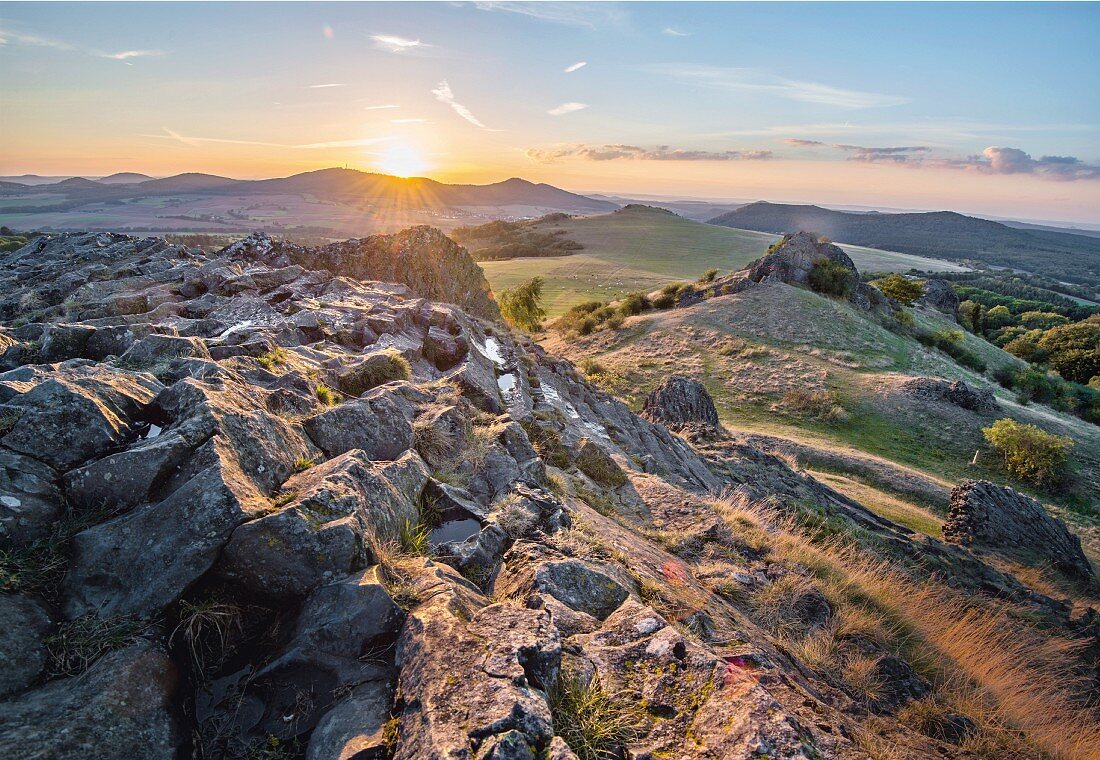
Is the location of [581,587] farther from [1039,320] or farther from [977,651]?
[1039,320]

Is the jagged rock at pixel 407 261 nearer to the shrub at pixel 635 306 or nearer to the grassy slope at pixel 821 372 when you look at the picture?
the grassy slope at pixel 821 372

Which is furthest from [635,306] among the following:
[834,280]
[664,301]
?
[834,280]

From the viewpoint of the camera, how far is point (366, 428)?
8.77 metres

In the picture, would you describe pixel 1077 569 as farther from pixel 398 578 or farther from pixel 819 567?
pixel 398 578

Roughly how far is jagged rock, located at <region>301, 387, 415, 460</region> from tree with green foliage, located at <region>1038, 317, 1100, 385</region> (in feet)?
278

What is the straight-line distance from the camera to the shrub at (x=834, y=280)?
6075cm

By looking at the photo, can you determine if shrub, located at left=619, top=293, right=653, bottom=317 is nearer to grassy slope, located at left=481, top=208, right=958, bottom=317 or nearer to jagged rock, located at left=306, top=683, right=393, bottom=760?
grassy slope, located at left=481, top=208, right=958, bottom=317

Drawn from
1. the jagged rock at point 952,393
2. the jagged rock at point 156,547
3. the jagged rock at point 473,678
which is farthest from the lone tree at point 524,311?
the jagged rock at point 473,678

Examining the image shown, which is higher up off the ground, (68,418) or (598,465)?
(68,418)

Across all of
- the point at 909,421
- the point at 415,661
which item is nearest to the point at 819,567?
the point at 415,661

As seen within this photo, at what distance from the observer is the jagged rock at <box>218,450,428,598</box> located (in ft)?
16.7

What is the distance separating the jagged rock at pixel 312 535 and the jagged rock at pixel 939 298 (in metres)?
94.3

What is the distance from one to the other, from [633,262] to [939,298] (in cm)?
7679

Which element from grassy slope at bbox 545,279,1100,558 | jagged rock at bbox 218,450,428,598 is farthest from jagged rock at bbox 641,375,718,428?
jagged rock at bbox 218,450,428,598
